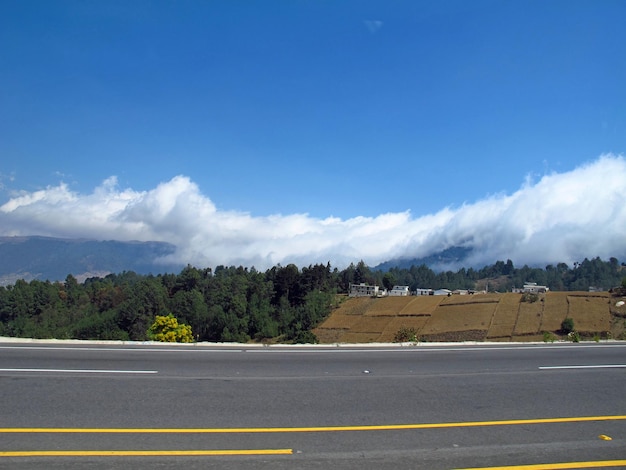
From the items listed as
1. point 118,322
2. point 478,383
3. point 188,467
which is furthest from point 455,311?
point 188,467

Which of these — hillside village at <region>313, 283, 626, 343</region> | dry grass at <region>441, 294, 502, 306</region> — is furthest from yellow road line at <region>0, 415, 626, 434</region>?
dry grass at <region>441, 294, 502, 306</region>

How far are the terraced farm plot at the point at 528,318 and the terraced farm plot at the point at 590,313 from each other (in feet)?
13.5

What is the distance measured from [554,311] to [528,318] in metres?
5.07

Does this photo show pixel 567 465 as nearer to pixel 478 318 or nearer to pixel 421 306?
pixel 478 318

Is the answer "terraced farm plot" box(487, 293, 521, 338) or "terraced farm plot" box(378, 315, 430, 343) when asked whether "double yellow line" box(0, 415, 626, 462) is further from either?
"terraced farm plot" box(378, 315, 430, 343)

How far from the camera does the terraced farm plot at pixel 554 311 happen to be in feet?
189

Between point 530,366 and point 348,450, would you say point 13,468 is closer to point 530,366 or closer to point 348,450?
point 348,450

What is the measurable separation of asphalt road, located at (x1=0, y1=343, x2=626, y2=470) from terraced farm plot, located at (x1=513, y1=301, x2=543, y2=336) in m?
48.0

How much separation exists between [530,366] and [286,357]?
5972mm

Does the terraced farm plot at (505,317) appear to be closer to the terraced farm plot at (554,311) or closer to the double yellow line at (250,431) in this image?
the terraced farm plot at (554,311)

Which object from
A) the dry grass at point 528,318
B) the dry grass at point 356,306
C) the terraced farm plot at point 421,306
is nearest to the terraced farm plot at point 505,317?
the dry grass at point 528,318

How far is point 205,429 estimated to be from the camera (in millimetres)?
6242

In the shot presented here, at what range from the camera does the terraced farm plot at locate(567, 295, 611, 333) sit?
53156 mm

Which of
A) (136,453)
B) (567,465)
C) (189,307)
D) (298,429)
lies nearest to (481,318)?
(189,307)
